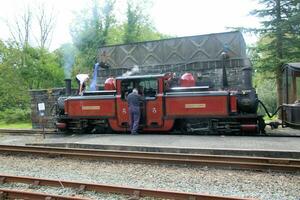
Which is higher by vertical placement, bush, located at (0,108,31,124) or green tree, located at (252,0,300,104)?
green tree, located at (252,0,300,104)

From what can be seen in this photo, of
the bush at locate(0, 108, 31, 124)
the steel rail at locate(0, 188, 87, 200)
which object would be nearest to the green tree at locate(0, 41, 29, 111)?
the bush at locate(0, 108, 31, 124)

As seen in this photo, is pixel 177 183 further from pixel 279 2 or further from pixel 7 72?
pixel 7 72

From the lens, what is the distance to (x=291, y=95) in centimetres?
1174

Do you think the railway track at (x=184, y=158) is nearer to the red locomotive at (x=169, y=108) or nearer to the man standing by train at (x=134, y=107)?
the man standing by train at (x=134, y=107)

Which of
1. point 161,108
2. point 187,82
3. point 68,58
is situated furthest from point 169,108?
point 68,58

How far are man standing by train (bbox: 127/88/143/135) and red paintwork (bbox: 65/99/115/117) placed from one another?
1074 millimetres

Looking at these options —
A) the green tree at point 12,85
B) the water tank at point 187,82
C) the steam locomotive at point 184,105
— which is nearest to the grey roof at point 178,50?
the steam locomotive at point 184,105

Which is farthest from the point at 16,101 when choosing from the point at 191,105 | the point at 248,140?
the point at 248,140

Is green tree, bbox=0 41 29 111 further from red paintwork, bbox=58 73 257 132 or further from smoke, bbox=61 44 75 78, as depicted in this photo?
red paintwork, bbox=58 73 257 132

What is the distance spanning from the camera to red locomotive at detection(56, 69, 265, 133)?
11594 mm

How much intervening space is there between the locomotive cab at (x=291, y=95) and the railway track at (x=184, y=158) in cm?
404

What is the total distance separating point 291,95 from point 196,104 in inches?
128

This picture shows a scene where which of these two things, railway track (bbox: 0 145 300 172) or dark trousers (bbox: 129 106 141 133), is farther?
dark trousers (bbox: 129 106 141 133)

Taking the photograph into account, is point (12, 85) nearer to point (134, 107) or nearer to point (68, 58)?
point (68, 58)
